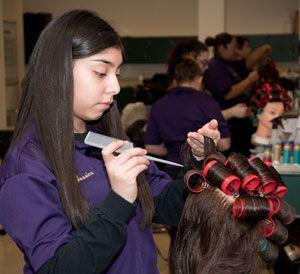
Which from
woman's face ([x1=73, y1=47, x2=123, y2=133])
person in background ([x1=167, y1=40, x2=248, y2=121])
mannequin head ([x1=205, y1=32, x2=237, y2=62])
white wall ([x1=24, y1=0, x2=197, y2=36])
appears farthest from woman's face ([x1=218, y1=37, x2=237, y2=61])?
white wall ([x1=24, y1=0, x2=197, y2=36])

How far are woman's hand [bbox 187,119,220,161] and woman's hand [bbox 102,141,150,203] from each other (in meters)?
0.26

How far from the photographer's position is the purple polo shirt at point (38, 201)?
988 millimetres

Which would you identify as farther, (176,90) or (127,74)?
(127,74)

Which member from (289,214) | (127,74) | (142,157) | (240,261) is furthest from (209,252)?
(127,74)

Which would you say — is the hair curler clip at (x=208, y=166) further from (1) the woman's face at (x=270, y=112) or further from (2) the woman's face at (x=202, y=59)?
(2) the woman's face at (x=202, y=59)

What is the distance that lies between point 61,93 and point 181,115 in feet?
5.93

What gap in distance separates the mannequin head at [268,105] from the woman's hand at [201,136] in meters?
1.83

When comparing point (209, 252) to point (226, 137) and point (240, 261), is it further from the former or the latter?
point (226, 137)

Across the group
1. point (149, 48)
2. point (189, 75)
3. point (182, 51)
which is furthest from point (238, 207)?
point (149, 48)

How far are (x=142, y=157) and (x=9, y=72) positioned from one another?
23.5ft

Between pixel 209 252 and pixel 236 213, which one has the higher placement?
pixel 236 213

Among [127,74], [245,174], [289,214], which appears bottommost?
[127,74]

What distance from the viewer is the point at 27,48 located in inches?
334

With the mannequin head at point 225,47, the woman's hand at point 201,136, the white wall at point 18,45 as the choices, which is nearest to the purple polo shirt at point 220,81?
the mannequin head at point 225,47
